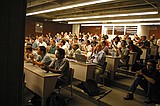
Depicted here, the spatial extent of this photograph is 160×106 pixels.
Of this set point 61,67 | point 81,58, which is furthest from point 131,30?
point 61,67

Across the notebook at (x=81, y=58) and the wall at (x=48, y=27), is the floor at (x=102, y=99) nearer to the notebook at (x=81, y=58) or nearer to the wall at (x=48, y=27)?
the notebook at (x=81, y=58)

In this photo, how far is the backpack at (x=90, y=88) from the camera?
3957mm

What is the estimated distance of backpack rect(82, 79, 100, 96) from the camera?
3.96 m

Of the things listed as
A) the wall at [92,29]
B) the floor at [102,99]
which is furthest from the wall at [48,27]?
the floor at [102,99]

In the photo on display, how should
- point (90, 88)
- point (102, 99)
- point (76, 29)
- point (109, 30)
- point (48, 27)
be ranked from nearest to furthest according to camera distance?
point (102, 99)
point (90, 88)
point (109, 30)
point (48, 27)
point (76, 29)

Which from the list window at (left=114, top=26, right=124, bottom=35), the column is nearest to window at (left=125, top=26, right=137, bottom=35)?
window at (left=114, top=26, right=124, bottom=35)

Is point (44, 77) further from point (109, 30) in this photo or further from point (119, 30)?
point (109, 30)

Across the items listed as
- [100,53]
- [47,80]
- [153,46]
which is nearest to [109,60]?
[100,53]

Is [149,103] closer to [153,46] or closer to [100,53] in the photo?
[100,53]

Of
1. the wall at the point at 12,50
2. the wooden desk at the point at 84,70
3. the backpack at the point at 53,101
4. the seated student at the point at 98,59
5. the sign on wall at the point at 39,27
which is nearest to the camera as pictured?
the wall at the point at 12,50

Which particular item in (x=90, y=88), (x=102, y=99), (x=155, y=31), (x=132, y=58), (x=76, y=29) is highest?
(x=76, y=29)

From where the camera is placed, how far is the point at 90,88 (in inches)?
159

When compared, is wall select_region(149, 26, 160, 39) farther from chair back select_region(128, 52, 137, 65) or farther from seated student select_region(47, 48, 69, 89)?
seated student select_region(47, 48, 69, 89)

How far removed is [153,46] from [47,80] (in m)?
6.06
